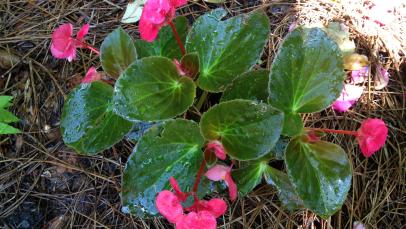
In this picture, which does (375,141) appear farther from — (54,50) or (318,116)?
(54,50)

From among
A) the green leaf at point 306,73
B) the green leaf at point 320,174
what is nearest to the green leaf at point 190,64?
the green leaf at point 306,73

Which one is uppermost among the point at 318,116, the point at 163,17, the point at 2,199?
the point at 163,17

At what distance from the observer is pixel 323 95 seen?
1.29m

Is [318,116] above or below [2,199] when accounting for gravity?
above

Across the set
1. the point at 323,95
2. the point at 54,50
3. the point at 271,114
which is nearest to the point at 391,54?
the point at 323,95

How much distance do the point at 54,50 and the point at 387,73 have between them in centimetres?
106

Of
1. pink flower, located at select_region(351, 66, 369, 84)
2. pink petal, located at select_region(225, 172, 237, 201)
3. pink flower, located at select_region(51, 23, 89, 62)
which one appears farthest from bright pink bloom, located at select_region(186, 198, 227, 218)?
pink flower, located at select_region(351, 66, 369, 84)

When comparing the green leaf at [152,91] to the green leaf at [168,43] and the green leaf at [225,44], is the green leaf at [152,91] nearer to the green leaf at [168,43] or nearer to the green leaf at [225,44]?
the green leaf at [225,44]

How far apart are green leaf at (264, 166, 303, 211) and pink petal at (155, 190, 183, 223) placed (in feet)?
1.27

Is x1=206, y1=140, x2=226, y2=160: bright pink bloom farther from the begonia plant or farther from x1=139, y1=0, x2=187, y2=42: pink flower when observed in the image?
x1=139, y1=0, x2=187, y2=42: pink flower

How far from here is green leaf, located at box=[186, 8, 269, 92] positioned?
53.2 inches

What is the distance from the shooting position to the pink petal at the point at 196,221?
105cm

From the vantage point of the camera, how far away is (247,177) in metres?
1.37

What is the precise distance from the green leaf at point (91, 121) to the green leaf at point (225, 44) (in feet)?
0.90
